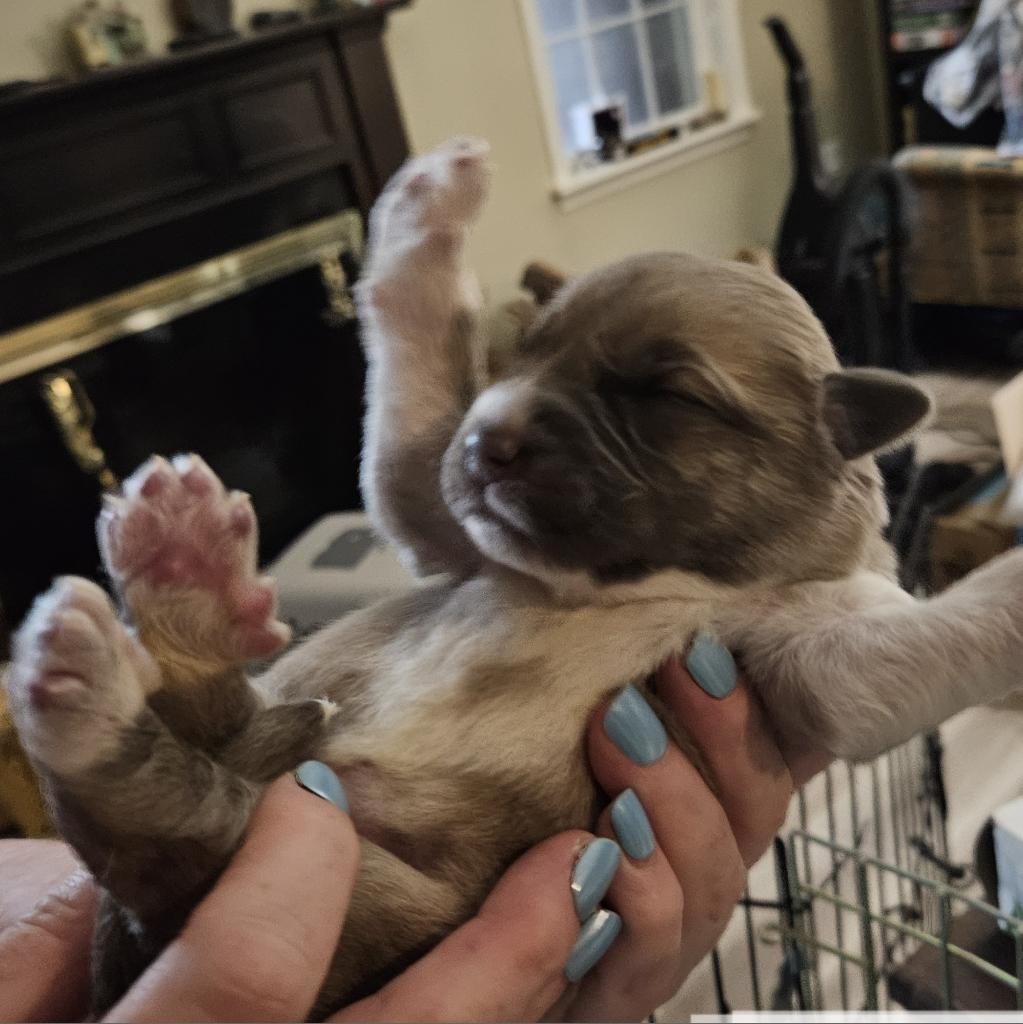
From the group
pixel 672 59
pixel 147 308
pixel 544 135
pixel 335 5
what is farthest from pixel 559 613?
pixel 672 59

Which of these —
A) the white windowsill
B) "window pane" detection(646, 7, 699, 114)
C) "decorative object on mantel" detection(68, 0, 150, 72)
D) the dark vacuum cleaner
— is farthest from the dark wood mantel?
"window pane" detection(646, 7, 699, 114)

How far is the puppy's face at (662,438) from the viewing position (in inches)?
39.2

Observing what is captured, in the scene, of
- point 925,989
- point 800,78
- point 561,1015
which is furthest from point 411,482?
point 800,78

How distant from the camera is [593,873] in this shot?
0.99 meters

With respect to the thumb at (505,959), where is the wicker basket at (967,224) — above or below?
below

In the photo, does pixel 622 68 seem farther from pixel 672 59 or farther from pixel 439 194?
pixel 439 194

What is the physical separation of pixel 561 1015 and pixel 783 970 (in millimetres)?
1127

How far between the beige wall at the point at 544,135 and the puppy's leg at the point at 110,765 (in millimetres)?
3932

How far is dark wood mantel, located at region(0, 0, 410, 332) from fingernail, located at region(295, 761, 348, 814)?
2779 mm

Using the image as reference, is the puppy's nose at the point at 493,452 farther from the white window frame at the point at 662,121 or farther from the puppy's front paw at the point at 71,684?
the white window frame at the point at 662,121

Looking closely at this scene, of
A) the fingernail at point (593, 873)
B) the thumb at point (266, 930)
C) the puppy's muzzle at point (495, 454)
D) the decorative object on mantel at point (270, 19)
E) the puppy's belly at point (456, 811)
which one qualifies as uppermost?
the decorative object on mantel at point (270, 19)

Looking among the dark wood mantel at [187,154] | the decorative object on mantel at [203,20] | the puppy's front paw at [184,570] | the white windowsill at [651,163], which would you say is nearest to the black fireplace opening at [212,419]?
the dark wood mantel at [187,154]

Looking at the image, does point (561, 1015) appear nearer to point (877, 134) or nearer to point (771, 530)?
point (771, 530)

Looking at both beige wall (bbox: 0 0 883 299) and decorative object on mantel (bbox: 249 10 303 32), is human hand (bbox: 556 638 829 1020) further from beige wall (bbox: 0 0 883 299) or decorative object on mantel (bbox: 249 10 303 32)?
decorative object on mantel (bbox: 249 10 303 32)
